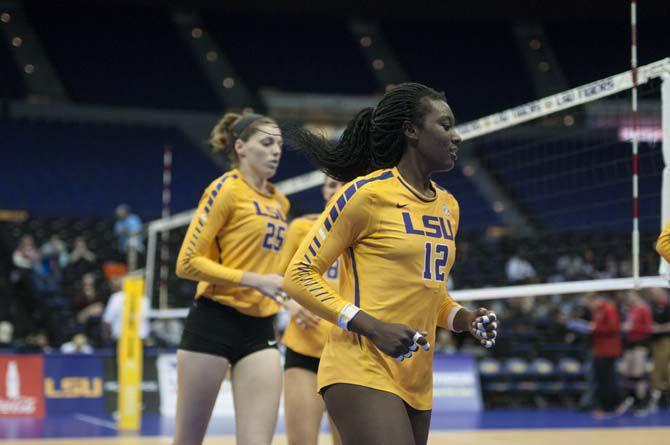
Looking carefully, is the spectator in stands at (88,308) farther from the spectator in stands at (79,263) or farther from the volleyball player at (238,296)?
the volleyball player at (238,296)

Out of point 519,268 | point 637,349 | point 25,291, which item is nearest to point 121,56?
point 25,291

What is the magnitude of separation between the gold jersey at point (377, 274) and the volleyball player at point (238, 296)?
4.33 feet

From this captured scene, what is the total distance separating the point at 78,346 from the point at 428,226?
399 inches

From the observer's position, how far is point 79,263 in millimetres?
16938

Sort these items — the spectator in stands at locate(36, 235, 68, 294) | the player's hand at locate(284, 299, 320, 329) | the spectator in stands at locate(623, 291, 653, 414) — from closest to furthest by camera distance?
the player's hand at locate(284, 299, 320, 329), the spectator in stands at locate(623, 291, 653, 414), the spectator in stands at locate(36, 235, 68, 294)

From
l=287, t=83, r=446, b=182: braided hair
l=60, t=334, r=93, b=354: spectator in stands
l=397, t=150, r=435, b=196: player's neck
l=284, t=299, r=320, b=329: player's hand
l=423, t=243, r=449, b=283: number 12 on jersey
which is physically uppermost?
l=60, t=334, r=93, b=354: spectator in stands

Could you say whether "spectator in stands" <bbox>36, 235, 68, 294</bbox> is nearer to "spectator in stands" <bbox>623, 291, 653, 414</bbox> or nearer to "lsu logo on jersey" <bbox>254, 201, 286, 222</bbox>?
"spectator in stands" <bbox>623, 291, 653, 414</bbox>

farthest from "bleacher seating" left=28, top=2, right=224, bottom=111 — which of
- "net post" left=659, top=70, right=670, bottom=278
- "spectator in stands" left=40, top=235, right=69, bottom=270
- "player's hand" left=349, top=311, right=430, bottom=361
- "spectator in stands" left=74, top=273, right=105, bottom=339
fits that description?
"player's hand" left=349, top=311, right=430, bottom=361

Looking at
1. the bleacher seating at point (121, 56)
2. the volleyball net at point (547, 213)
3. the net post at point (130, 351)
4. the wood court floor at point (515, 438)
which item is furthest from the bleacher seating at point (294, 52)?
the wood court floor at point (515, 438)

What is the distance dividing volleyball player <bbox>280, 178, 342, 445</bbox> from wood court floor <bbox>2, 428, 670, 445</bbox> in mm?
4266

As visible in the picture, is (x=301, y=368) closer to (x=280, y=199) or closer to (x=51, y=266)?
(x=280, y=199)

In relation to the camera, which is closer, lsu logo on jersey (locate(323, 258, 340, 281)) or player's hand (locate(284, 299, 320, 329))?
player's hand (locate(284, 299, 320, 329))

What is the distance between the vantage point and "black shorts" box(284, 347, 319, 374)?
16.4 ft

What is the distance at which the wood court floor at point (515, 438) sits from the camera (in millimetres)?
8961
